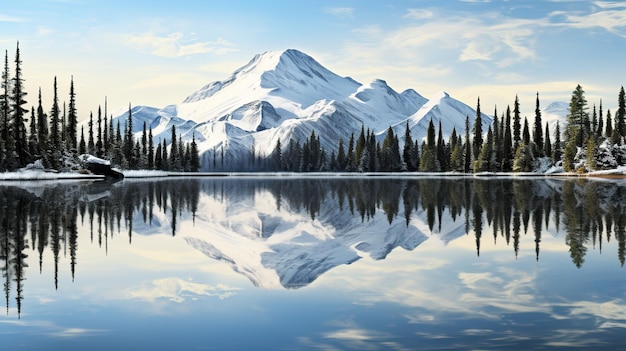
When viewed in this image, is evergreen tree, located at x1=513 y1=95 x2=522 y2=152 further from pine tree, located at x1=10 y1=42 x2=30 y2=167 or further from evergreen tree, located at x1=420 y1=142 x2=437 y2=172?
pine tree, located at x1=10 y1=42 x2=30 y2=167

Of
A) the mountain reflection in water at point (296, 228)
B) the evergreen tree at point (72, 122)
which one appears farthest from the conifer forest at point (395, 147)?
the mountain reflection in water at point (296, 228)

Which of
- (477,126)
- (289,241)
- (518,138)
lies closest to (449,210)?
(289,241)

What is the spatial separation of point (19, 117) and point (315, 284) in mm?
89200

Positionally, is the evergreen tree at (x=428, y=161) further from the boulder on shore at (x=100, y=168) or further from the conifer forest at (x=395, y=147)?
the boulder on shore at (x=100, y=168)

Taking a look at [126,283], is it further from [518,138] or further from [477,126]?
[477,126]

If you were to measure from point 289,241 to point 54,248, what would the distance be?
7081mm

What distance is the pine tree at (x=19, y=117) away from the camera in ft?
292

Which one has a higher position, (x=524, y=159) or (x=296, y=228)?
(x=524, y=159)

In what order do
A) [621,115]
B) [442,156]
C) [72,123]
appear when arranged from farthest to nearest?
1. [442,156]
2. [621,115]
3. [72,123]

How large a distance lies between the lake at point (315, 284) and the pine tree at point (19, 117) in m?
68.0

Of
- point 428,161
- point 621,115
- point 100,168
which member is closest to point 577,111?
point 621,115

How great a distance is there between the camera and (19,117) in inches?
3647

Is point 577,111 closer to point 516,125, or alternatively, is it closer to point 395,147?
point 516,125

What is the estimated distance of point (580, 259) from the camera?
16609 mm
